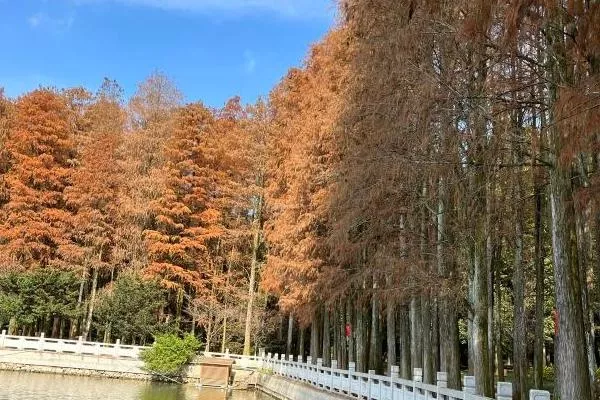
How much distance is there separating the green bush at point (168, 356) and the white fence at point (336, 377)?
41.1 inches

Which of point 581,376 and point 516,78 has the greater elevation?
point 516,78

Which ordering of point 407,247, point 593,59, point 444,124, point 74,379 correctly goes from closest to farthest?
1. point 593,59
2. point 444,124
3. point 407,247
4. point 74,379

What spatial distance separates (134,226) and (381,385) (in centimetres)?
1965

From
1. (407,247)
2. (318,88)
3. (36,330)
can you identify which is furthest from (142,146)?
(407,247)

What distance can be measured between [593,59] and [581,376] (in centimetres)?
348

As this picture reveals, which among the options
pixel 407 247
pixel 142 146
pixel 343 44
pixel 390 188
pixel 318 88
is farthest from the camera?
pixel 142 146

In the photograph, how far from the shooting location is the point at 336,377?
15039 mm

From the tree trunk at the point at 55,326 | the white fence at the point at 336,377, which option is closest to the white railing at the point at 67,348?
the white fence at the point at 336,377

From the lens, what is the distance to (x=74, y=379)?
74.4ft

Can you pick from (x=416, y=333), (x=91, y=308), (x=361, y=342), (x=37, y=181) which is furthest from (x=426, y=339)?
(x=37, y=181)

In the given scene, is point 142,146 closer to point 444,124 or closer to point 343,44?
point 343,44

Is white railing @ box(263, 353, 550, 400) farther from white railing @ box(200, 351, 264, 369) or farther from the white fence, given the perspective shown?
white railing @ box(200, 351, 264, 369)

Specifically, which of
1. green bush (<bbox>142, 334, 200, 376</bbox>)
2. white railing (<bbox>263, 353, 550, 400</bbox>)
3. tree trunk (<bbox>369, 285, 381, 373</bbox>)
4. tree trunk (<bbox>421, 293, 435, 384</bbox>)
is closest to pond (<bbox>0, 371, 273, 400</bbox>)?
green bush (<bbox>142, 334, 200, 376</bbox>)

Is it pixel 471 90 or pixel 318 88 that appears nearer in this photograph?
pixel 471 90
